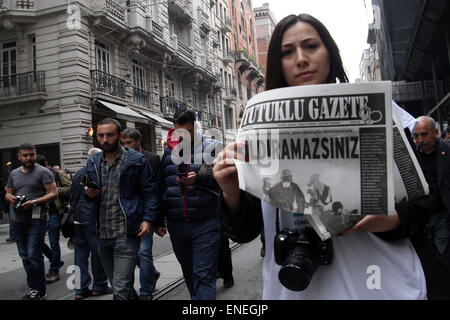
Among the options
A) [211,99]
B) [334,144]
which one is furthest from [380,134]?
[211,99]

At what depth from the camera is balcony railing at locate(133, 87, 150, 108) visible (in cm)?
1602

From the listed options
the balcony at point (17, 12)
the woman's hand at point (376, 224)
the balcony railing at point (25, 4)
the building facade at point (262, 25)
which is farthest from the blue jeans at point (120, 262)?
the building facade at point (262, 25)

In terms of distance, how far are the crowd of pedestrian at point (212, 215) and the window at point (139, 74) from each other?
10686 millimetres

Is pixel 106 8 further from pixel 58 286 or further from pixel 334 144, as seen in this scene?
pixel 334 144

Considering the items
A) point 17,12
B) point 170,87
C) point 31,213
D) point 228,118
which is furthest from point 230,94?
point 31,213

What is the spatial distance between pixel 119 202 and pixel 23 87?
504 inches

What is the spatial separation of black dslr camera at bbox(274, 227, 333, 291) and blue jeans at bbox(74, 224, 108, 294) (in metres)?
3.59

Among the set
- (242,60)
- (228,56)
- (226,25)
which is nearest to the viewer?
(228,56)

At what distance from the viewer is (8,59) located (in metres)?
14.0

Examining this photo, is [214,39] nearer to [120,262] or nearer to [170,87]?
[170,87]

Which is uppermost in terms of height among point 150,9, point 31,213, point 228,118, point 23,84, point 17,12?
point 150,9

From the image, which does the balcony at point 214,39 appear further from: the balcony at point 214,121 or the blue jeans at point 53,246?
the blue jeans at point 53,246

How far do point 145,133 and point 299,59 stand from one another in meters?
17.1

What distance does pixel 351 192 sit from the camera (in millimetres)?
938
